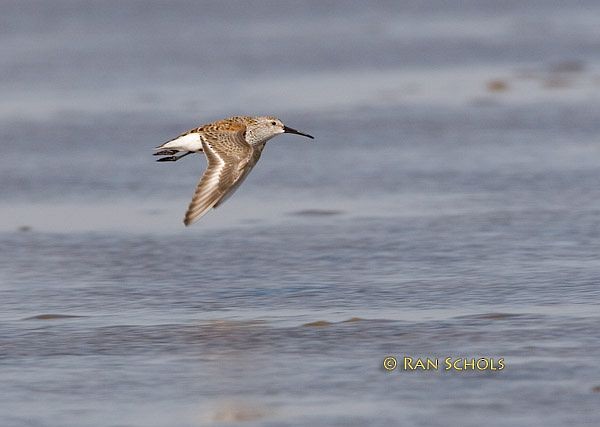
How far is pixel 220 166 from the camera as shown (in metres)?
8.71

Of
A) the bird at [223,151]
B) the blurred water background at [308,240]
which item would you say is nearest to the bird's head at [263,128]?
the bird at [223,151]

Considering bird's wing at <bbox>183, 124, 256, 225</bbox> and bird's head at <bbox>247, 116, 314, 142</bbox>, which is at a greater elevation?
bird's head at <bbox>247, 116, 314, 142</bbox>

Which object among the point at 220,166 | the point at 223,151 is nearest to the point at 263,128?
the point at 223,151

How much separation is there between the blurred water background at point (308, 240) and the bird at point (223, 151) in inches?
23.2

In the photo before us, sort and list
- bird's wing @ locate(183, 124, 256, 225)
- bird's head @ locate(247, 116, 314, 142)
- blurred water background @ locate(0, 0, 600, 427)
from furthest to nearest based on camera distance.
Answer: bird's head @ locate(247, 116, 314, 142) → bird's wing @ locate(183, 124, 256, 225) → blurred water background @ locate(0, 0, 600, 427)

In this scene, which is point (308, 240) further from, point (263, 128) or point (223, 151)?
point (223, 151)

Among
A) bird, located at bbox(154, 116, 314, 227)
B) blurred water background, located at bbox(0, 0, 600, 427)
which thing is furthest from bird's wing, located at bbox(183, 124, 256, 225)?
blurred water background, located at bbox(0, 0, 600, 427)

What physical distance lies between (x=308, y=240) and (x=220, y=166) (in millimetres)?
1385

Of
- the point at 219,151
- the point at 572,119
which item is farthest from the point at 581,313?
the point at 572,119

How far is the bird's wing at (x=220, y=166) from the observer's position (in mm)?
8398

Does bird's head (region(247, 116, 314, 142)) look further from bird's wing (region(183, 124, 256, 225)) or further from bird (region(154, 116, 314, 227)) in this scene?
bird's wing (region(183, 124, 256, 225))

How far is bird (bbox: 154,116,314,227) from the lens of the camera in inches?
332

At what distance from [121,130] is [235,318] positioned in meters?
6.76

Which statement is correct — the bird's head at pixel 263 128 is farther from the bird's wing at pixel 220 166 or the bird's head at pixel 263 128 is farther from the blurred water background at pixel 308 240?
the blurred water background at pixel 308 240
